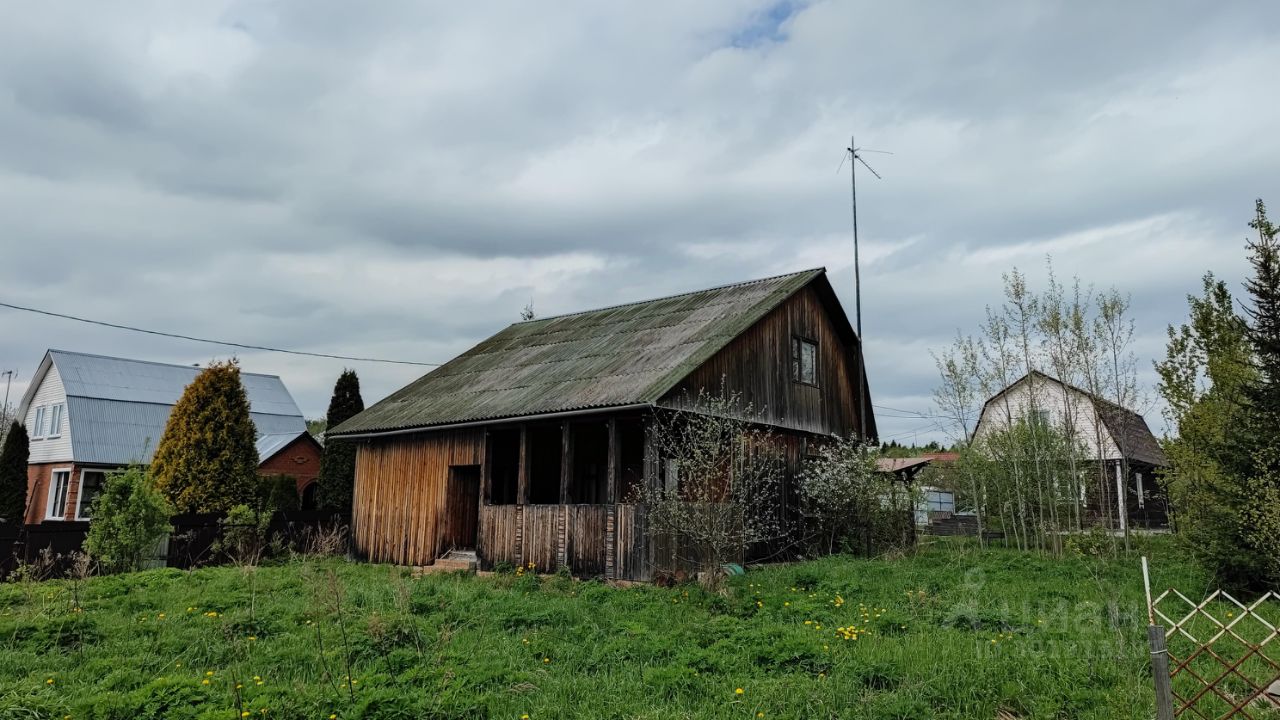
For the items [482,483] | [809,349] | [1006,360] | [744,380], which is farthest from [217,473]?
[1006,360]

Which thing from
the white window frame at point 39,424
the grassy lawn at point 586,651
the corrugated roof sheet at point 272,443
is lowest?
the grassy lawn at point 586,651

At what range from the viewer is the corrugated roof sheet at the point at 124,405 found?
27.7 m

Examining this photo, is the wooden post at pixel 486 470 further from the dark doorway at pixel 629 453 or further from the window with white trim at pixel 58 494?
the window with white trim at pixel 58 494

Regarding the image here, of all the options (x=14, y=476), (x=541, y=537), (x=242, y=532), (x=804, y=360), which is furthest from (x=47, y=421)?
(x=804, y=360)

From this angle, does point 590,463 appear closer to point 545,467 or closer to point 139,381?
point 545,467

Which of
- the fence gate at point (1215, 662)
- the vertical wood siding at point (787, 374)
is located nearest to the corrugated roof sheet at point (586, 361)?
the vertical wood siding at point (787, 374)

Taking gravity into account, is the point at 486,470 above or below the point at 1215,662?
above

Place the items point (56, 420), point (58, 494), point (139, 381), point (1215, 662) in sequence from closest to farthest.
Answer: point (1215, 662) → point (58, 494) → point (56, 420) → point (139, 381)

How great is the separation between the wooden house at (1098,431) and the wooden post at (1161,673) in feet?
37.9

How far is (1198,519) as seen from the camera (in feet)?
40.6

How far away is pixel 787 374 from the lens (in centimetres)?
1739

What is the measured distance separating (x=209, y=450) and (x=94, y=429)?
11101 mm

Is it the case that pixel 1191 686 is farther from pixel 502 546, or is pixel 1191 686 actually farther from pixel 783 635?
pixel 502 546

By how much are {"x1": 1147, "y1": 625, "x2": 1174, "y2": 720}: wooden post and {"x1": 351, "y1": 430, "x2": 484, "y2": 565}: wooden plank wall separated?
13.0m
